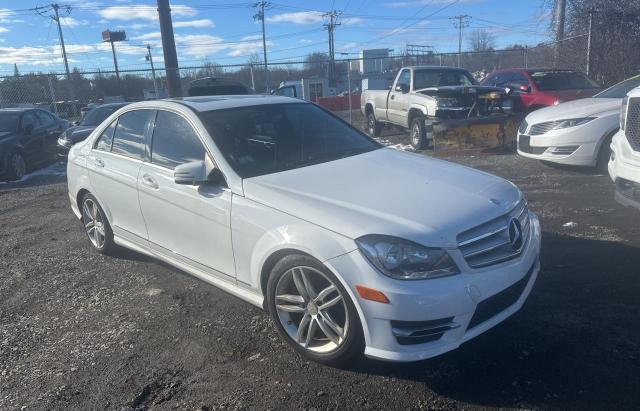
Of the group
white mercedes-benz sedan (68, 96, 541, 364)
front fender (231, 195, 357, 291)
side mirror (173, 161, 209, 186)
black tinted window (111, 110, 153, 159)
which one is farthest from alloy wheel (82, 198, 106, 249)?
front fender (231, 195, 357, 291)

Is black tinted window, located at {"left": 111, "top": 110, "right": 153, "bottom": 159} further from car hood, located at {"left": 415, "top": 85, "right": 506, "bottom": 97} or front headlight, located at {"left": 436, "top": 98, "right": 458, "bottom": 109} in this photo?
car hood, located at {"left": 415, "top": 85, "right": 506, "bottom": 97}

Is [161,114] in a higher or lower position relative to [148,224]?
higher

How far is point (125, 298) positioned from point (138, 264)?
819mm

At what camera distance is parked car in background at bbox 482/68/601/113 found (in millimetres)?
10430

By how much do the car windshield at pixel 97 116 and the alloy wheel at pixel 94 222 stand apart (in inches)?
280

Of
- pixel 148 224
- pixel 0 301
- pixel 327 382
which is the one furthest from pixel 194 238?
pixel 0 301

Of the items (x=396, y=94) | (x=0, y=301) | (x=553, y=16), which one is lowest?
(x=0, y=301)

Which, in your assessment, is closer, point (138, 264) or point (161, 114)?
point (161, 114)

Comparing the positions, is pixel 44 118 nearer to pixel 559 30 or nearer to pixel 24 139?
pixel 24 139

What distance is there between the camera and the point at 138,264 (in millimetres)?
5086

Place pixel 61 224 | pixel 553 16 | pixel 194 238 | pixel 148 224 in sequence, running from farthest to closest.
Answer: pixel 553 16 < pixel 61 224 < pixel 148 224 < pixel 194 238

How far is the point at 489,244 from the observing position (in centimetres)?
290

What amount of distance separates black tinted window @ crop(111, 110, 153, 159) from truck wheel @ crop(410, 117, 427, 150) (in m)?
7.31

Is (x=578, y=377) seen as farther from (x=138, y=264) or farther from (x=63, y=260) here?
(x=63, y=260)
